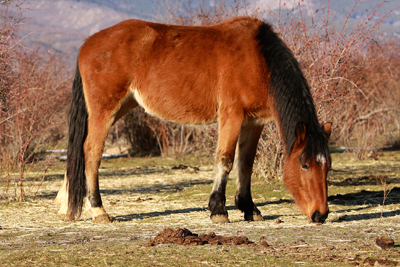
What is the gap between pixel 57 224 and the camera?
524 cm

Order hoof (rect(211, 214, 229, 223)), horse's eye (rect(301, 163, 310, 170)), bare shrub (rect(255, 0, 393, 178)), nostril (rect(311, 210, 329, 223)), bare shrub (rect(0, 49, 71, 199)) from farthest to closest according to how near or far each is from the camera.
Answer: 1. bare shrub (rect(0, 49, 71, 199))
2. bare shrub (rect(255, 0, 393, 178))
3. hoof (rect(211, 214, 229, 223))
4. horse's eye (rect(301, 163, 310, 170))
5. nostril (rect(311, 210, 329, 223))

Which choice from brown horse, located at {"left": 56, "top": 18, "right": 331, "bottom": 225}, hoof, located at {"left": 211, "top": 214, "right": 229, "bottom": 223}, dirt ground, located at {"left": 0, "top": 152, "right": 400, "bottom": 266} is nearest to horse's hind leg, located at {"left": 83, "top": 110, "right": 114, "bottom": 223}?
brown horse, located at {"left": 56, "top": 18, "right": 331, "bottom": 225}

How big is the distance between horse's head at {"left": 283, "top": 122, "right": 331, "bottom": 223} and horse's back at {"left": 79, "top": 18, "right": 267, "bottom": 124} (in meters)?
0.87

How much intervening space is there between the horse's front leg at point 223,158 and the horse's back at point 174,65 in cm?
23

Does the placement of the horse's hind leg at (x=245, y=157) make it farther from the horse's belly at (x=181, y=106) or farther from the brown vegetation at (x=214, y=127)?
the brown vegetation at (x=214, y=127)

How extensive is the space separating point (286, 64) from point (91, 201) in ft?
9.18

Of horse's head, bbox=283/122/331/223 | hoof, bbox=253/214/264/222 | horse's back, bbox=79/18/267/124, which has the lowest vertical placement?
hoof, bbox=253/214/264/222

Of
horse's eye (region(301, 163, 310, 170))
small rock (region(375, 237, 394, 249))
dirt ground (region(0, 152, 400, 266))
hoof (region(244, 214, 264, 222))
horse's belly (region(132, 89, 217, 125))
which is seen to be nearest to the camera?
dirt ground (region(0, 152, 400, 266))

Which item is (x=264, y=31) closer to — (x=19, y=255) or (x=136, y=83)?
(x=136, y=83)

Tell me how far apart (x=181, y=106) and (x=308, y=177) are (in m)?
1.89

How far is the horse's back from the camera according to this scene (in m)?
5.50

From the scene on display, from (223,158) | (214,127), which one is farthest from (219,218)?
(214,127)

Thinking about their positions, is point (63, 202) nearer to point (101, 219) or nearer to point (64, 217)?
point (64, 217)

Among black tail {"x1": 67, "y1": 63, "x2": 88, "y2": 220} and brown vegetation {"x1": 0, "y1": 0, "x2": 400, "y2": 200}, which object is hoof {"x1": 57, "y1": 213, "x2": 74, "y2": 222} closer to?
black tail {"x1": 67, "y1": 63, "x2": 88, "y2": 220}
